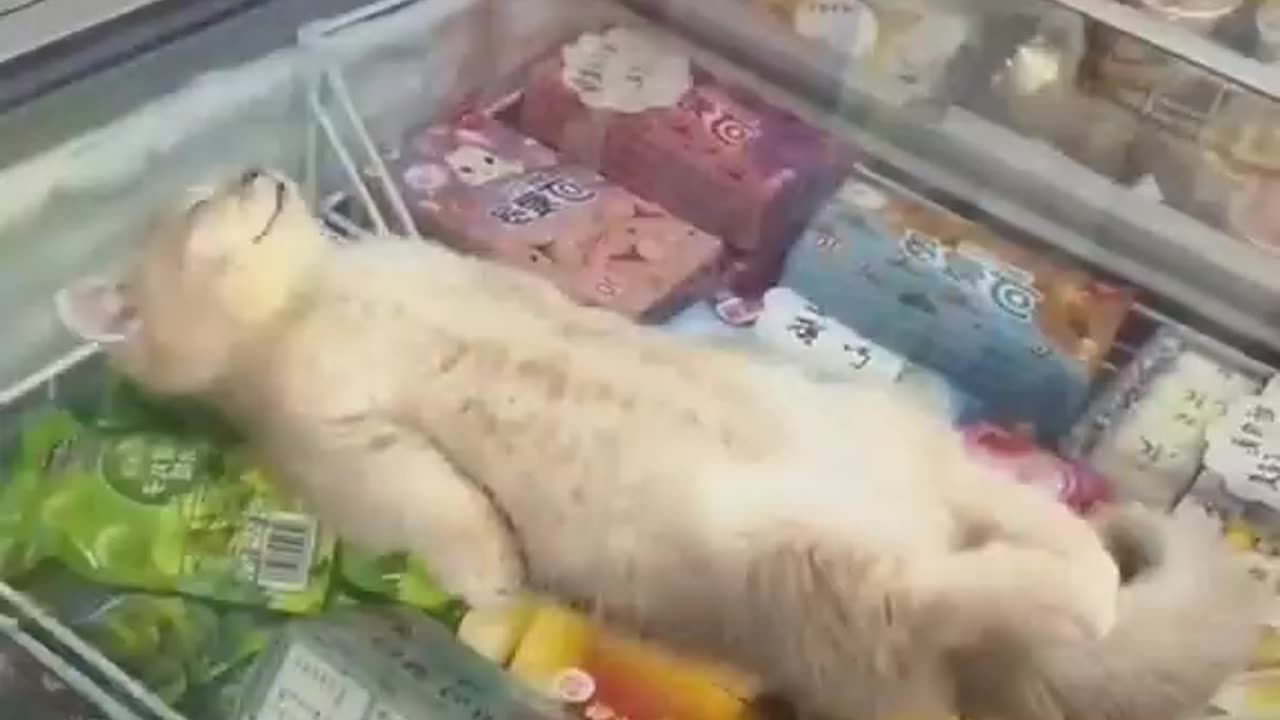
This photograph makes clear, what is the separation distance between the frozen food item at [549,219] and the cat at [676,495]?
0.06 m

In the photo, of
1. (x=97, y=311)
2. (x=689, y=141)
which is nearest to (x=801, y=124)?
(x=689, y=141)

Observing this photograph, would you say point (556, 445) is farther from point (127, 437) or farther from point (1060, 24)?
point (1060, 24)

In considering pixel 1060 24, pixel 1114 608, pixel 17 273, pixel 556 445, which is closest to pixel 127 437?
pixel 17 273

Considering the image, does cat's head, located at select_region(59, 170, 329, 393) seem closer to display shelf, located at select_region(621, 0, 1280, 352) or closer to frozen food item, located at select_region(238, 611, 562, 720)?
frozen food item, located at select_region(238, 611, 562, 720)

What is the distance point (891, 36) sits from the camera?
113 centimetres

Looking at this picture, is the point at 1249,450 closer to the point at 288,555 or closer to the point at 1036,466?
the point at 1036,466

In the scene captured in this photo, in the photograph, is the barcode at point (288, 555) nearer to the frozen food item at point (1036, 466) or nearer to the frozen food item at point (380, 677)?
the frozen food item at point (380, 677)

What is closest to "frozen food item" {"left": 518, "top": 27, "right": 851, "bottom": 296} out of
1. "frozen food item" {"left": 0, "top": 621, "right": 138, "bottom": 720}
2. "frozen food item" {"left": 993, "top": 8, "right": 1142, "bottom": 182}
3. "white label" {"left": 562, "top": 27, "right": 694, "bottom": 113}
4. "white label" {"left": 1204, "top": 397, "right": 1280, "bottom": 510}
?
"white label" {"left": 562, "top": 27, "right": 694, "bottom": 113}

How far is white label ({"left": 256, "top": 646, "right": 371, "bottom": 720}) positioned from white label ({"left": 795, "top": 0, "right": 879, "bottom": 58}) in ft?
1.59

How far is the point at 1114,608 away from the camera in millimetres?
809

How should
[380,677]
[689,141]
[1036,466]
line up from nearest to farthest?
[380,677] < [1036,466] < [689,141]

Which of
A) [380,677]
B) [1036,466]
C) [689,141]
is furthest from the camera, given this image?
[689,141]

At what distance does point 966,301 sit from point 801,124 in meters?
0.15

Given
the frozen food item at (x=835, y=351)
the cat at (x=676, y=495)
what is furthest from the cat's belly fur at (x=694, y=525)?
the frozen food item at (x=835, y=351)
